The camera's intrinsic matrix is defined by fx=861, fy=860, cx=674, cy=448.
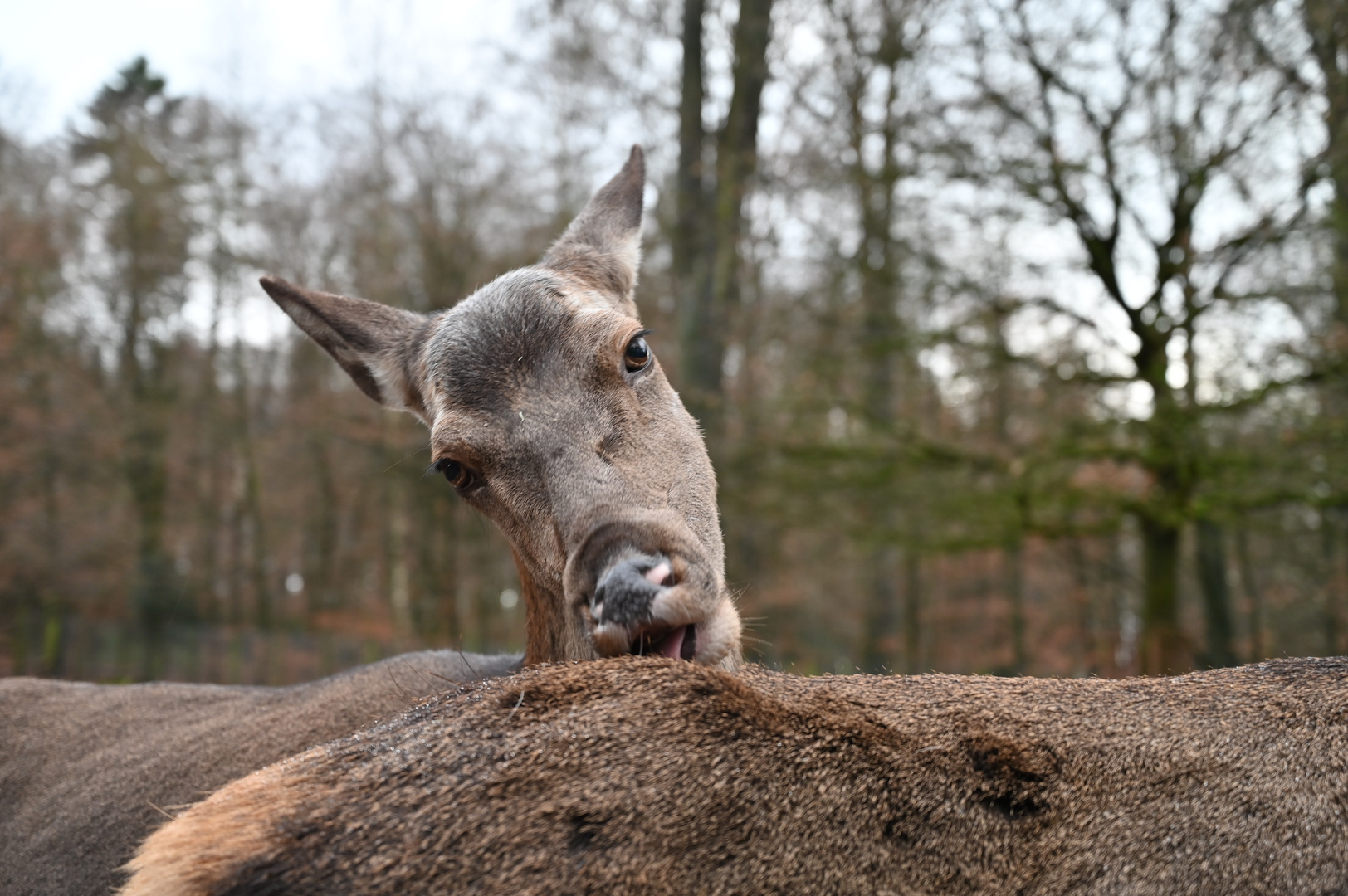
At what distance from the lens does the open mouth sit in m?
2.50

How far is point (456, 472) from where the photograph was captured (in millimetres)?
3775

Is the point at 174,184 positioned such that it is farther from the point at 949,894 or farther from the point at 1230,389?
the point at 949,894

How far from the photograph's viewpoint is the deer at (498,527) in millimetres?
3043

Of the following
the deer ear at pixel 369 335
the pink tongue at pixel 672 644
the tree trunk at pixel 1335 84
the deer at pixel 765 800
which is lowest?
the deer at pixel 765 800

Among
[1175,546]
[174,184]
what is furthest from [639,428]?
[174,184]

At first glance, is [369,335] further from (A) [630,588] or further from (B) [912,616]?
(B) [912,616]

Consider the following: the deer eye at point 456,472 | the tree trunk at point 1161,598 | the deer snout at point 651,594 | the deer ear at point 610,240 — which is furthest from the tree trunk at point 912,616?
the deer snout at point 651,594

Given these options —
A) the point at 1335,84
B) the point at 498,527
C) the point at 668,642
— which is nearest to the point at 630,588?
the point at 668,642

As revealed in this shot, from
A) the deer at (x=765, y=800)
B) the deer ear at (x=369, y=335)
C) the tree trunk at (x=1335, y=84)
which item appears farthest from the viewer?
the tree trunk at (x=1335, y=84)

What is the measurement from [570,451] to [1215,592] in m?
12.3

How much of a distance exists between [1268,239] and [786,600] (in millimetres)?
15775

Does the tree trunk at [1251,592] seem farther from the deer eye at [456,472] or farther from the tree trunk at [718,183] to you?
the deer eye at [456,472]

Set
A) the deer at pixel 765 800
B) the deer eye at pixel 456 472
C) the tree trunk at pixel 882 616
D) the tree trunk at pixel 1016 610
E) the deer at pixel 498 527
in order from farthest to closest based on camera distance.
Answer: the tree trunk at pixel 1016 610
the tree trunk at pixel 882 616
the deer eye at pixel 456 472
the deer at pixel 498 527
the deer at pixel 765 800

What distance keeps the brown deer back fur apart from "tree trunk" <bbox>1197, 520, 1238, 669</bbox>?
459 inches
